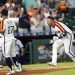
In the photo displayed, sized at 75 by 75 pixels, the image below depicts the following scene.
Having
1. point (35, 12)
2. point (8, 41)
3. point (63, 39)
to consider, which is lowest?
point (63, 39)

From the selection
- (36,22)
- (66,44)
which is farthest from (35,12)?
(66,44)

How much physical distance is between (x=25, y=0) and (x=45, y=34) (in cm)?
181

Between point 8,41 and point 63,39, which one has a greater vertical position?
point 8,41

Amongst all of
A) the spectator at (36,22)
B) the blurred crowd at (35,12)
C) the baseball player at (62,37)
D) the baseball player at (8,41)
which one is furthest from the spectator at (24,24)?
the baseball player at (8,41)

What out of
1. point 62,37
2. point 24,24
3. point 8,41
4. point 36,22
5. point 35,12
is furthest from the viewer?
point 35,12

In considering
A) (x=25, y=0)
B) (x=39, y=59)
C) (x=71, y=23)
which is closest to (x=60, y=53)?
(x=39, y=59)

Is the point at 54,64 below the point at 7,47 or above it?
below

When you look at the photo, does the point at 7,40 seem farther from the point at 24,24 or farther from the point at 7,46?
the point at 24,24

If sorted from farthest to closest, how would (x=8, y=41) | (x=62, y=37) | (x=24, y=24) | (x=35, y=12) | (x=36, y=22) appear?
(x=35, y=12)
(x=36, y=22)
(x=24, y=24)
(x=62, y=37)
(x=8, y=41)

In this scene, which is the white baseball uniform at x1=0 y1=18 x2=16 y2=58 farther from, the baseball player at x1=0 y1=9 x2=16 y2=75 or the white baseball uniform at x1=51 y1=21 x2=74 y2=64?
the white baseball uniform at x1=51 y1=21 x2=74 y2=64

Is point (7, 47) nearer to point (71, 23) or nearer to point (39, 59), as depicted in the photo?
point (39, 59)

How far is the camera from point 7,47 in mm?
10430

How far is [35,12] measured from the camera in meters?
14.1

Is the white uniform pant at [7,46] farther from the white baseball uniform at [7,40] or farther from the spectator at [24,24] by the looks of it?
the spectator at [24,24]
